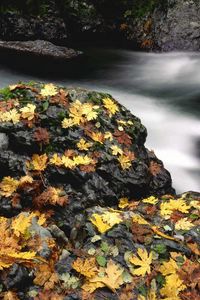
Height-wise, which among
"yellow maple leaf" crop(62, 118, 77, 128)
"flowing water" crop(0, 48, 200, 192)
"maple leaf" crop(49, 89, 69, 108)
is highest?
"maple leaf" crop(49, 89, 69, 108)

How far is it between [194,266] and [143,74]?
354 inches

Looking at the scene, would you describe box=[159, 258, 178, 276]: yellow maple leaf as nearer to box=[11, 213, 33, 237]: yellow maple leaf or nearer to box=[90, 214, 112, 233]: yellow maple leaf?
box=[90, 214, 112, 233]: yellow maple leaf

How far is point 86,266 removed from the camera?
271 cm

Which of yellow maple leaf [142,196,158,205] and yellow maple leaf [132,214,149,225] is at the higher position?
yellow maple leaf [132,214,149,225]

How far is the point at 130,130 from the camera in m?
4.36

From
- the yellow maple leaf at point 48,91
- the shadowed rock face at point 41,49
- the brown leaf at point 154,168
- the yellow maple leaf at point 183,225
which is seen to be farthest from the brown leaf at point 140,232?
the shadowed rock face at point 41,49

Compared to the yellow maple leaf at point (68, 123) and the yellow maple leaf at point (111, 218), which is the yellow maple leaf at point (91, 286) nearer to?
the yellow maple leaf at point (111, 218)

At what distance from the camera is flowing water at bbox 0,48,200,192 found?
670cm

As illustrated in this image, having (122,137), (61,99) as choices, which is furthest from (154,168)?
(61,99)

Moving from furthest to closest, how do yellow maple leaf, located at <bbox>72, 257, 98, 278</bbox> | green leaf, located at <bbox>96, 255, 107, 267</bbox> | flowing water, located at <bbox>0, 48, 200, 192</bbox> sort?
1. flowing water, located at <bbox>0, 48, 200, 192</bbox>
2. green leaf, located at <bbox>96, 255, 107, 267</bbox>
3. yellow maple leaf, located at <bbox>72, 257, 98, 278</bbox>

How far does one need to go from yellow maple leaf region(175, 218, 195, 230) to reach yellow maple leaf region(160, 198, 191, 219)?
0.15 metres

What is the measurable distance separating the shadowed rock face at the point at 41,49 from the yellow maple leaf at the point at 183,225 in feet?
29.3

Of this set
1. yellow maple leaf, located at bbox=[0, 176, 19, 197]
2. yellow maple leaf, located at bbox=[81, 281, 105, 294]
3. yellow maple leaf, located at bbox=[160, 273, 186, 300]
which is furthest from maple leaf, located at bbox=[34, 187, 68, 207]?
yellow maple leaf, located at bbox=[160, 273, 186, 300]

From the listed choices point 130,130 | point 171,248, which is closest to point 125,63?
point 130,130
